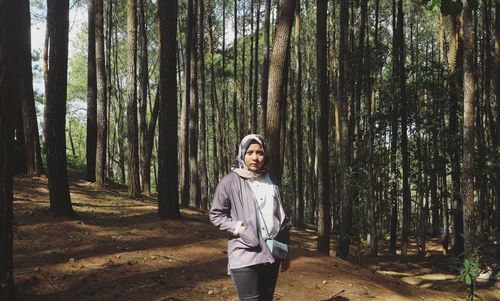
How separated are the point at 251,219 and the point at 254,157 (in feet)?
1.58

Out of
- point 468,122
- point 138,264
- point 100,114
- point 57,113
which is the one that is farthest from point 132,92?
point 468,122

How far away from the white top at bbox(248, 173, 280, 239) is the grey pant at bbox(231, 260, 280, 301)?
0.25 metres

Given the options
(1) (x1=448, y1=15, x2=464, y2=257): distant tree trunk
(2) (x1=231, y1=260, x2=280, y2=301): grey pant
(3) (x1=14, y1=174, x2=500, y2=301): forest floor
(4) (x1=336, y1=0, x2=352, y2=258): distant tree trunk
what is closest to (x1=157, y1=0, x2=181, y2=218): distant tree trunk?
(3) (x1=14, y1=174, x2=500, y2=301): forest floor

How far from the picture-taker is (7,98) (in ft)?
14.6

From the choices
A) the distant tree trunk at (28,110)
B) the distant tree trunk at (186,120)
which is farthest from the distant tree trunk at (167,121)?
the distant tree trunk at (186,120)

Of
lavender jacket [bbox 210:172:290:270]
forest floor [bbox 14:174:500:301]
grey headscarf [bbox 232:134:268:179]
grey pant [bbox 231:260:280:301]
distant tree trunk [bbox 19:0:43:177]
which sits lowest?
forest floor [bbox 14:174:500:301]

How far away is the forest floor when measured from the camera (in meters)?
5.52

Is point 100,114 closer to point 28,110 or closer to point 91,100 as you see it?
point 91,100

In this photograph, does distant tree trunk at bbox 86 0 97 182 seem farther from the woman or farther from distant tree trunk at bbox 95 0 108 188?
the woman

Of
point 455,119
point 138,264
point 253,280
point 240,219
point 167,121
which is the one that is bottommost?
point 138,264

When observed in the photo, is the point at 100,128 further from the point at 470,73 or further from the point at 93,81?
the point at 470,73

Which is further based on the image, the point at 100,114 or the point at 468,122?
the point at 100,114

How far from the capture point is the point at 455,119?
13648mm

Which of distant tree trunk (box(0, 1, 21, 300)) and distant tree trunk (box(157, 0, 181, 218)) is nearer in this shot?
distant tree trunk (box(0, 1, 21, 300))
